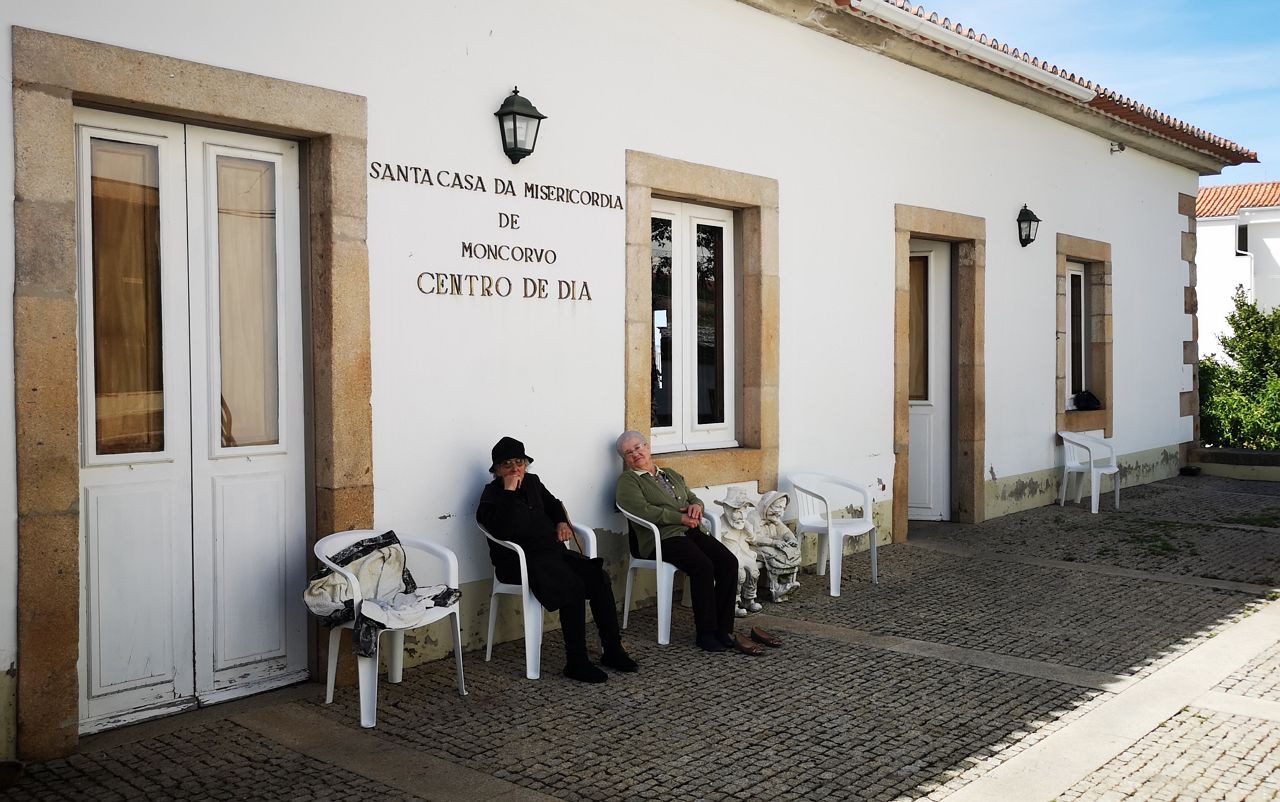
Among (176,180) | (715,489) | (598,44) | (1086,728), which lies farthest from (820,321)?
(176,180)

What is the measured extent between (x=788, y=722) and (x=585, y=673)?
3.32ft

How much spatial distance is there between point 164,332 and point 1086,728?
3.89 meters

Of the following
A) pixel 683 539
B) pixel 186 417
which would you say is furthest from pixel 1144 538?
pixel 186 417

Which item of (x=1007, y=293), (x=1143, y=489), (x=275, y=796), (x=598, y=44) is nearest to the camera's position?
(x=275, y=796)

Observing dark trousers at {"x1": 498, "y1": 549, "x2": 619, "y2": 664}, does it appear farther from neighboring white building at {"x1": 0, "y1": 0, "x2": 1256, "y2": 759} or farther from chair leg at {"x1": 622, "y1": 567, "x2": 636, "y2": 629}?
chair leg at {"x1": 622, "y1": 567, "x2": 636, "y2": 629}

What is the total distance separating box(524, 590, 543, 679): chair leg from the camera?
5.03 metres

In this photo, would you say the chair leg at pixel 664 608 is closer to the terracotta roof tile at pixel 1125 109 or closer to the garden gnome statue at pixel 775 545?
the garden gnome statue at pixel 775 545

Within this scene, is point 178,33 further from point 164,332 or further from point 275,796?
point 275,796

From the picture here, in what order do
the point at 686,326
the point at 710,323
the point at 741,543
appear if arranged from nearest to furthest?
the point at 741,543 → the point at 686,326 → the point at 710,323

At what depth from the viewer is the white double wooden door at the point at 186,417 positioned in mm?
4352

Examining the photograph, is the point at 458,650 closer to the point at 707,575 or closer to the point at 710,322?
the point at 707,575

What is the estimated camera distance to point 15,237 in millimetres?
3945

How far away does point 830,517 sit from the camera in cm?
700

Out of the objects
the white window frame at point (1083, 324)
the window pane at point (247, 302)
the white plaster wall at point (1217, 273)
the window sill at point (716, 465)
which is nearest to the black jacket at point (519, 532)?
the window pane at point (247, 302)
